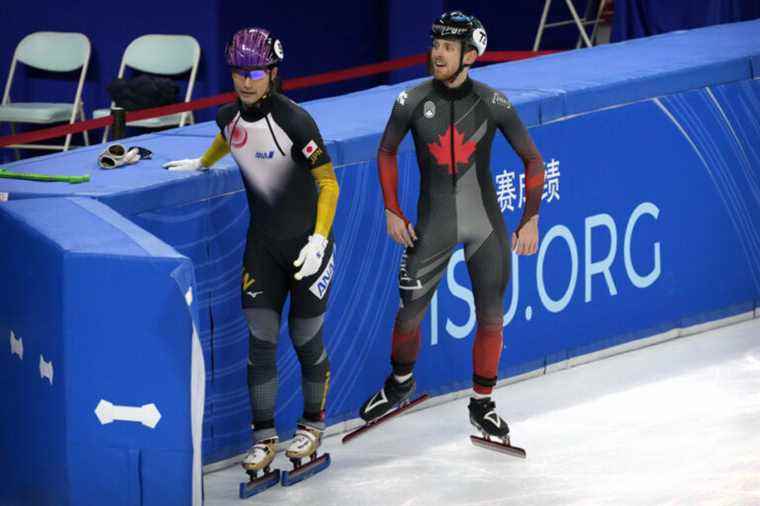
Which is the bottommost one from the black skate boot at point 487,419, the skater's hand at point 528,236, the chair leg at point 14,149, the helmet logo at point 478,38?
the chair leg at point 14,149

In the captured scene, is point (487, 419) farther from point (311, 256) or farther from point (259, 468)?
point (311, 256)

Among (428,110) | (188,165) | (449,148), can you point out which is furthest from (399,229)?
(188,165)

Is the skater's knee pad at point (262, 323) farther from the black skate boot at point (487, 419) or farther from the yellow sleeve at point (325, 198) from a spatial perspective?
the black skate boot at point (487, 419)

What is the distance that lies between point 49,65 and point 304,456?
22.5ft

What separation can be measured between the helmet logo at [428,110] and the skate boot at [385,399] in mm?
1219

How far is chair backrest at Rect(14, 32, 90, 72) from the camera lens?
13.0m

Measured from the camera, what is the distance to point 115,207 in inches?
260

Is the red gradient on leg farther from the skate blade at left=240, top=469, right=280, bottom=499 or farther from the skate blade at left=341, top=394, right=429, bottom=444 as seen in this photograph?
the skate blade at left=240, top=469, right=280, bottom=499

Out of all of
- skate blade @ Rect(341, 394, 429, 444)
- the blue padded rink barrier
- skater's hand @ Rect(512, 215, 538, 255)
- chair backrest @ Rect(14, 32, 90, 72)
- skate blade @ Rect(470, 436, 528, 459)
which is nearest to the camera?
the blue padded rink barrier

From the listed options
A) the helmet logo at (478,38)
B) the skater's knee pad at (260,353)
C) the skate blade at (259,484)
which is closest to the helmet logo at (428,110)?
the helmet logo at (478,38)

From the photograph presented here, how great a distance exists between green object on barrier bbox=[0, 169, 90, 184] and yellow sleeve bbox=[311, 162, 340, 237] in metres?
0.92

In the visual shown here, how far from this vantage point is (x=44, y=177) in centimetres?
688

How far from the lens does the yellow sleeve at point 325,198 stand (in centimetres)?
667

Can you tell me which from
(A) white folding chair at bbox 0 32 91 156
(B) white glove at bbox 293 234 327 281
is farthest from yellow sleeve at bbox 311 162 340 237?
(A) white folding chair at bbox 0 32 91 156
